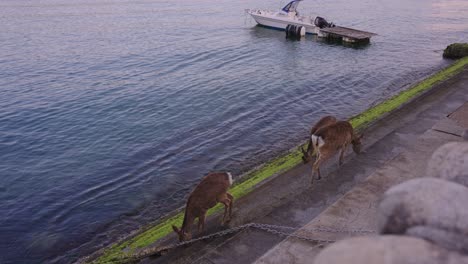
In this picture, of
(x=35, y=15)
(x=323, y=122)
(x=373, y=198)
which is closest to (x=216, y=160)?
(x=323, y=122)

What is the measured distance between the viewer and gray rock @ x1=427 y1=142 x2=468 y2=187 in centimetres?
371

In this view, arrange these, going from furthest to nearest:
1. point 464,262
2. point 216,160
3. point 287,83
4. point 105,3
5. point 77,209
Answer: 1. point 105,3
2. point 287,83
3. point 216,160
4. point 77,209
5. point 464,262

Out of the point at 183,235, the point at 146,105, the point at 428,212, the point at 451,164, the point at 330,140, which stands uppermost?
the point at 428,212

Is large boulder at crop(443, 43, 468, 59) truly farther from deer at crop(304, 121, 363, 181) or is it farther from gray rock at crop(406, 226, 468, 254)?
gray rock at crop(406, 226, 468, 254)

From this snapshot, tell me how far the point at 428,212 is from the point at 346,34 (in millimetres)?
36394

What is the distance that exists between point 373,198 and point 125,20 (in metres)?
48.3

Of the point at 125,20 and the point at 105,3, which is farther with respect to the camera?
the point at 105,3

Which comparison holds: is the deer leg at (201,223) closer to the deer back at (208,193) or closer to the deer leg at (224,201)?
the deer back at (208,193)

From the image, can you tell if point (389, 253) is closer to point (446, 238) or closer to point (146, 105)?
point (446, 238)

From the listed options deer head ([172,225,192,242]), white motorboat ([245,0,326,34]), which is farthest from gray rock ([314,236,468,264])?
white motorboat ([245,0,326,34])

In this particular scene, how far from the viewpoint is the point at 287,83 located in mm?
25031

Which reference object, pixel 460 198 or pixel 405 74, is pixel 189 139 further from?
pixel 405 74

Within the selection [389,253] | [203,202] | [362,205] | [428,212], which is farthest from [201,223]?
[389,253]

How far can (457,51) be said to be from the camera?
29062mm
